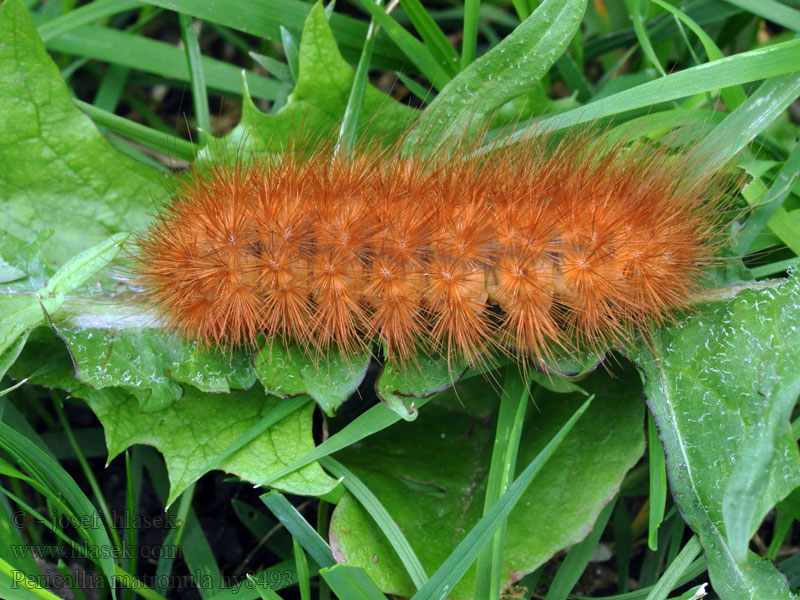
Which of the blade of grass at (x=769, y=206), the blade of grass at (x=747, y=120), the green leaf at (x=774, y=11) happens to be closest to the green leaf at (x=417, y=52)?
the blade of grass at (x=747, y=120)

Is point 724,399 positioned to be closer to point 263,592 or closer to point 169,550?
point 263,592

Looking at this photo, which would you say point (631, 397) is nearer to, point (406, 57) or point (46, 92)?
point (406, 57)

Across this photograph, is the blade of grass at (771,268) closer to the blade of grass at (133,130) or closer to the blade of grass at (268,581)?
the blade of grass at (268,581)

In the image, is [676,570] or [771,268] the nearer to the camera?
[676,570]

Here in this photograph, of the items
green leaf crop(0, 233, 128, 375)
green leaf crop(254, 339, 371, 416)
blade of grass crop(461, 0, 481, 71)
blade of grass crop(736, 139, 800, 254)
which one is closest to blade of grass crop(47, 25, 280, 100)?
blade of grass crop(461, 0, 481, 71)

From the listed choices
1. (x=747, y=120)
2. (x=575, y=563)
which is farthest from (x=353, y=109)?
(x=575, y=563)
